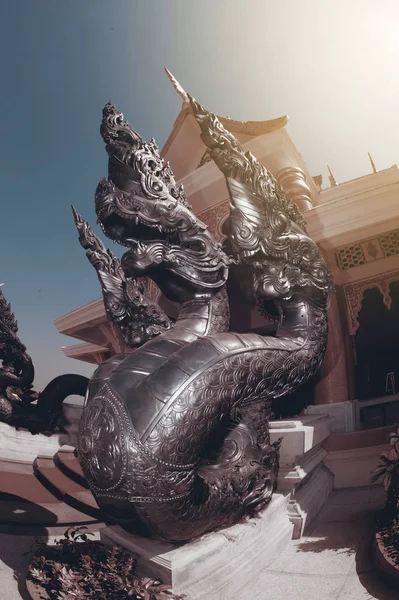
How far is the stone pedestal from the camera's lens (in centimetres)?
265

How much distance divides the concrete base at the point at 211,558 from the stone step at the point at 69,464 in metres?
1.93

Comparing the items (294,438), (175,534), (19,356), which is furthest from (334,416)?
(19,356)

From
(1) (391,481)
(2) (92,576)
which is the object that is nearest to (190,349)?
(2) (92,576)

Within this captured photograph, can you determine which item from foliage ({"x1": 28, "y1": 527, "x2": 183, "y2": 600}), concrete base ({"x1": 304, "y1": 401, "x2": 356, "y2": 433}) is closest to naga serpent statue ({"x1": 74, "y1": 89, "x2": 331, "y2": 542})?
foliage ({"x1": 28, "y1": 527, "x2": 183, "y2": 600})

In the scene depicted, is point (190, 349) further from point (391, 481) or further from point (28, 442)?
point (28, 442)

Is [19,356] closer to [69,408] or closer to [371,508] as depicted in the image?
[69,408]

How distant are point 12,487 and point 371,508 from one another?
3.35 m

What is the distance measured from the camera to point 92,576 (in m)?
1.69

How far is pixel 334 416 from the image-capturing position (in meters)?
3.87

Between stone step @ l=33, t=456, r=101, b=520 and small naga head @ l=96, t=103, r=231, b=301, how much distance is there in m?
2.23

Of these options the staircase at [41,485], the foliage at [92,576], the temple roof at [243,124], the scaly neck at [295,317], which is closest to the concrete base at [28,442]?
the staircase at [41,485]

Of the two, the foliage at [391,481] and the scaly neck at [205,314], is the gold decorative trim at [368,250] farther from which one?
the foliage at [391,481]

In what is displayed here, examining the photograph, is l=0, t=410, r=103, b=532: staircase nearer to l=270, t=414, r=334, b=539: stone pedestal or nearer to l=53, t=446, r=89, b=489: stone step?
l=53, t=446, r=89, b=489: stone step

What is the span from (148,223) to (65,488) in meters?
2.85
